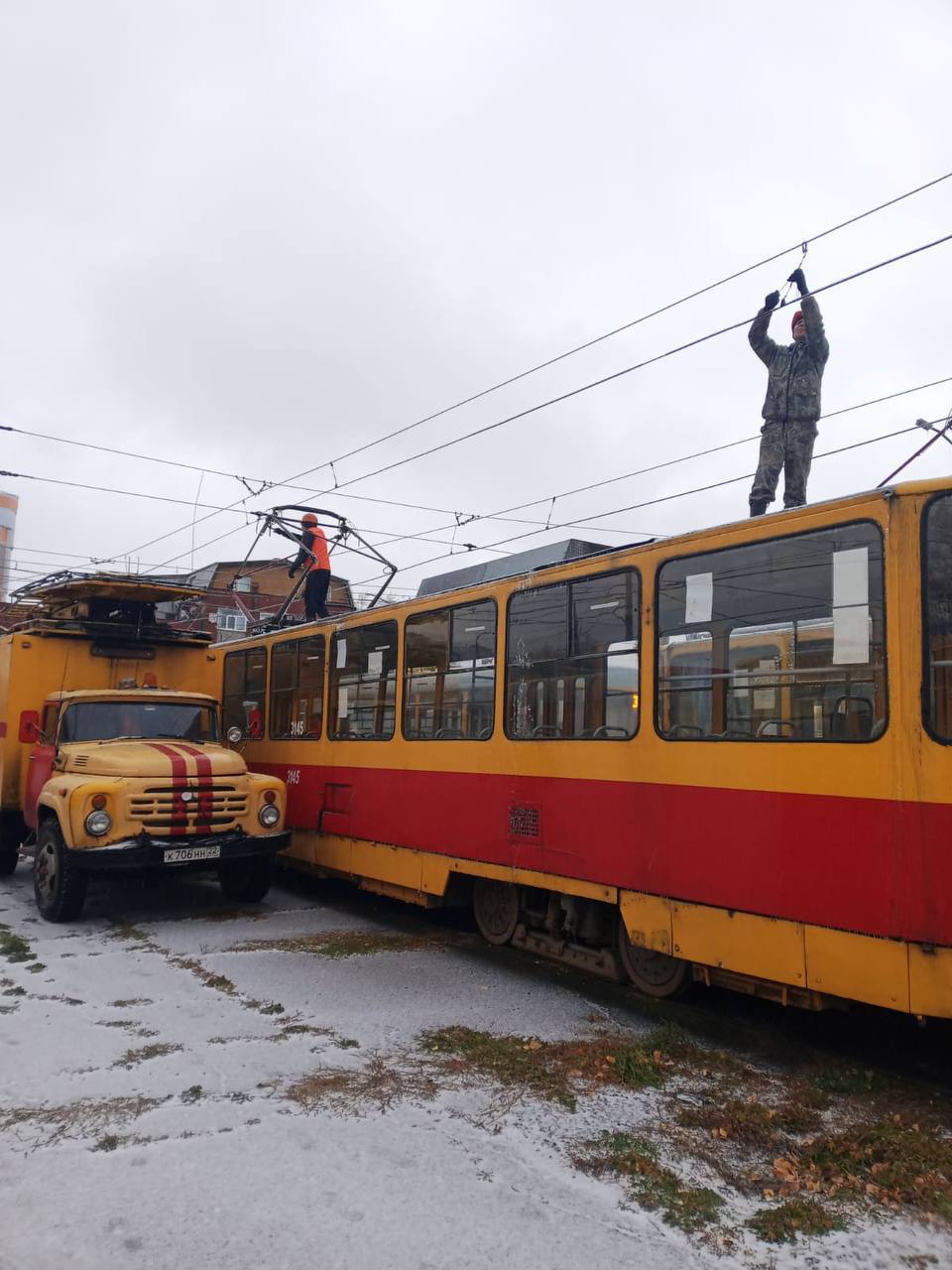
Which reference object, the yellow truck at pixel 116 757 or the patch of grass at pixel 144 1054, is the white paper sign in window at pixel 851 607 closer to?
the patch of grass at pixel 144 1054

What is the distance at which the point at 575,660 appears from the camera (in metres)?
6.68

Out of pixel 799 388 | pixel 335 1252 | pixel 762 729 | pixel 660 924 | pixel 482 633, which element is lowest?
pixel 335 1252

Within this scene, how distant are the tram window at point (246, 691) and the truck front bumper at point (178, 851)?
7.61 feet

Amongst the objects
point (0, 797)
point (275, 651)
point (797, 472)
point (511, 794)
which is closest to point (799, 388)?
point (797, 472)

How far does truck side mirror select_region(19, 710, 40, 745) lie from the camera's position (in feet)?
34.8

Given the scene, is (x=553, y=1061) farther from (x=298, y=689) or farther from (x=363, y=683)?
(x=298, y=689)

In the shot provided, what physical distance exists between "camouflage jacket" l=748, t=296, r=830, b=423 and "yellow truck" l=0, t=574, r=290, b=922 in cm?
602

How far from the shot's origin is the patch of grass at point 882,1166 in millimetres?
3770

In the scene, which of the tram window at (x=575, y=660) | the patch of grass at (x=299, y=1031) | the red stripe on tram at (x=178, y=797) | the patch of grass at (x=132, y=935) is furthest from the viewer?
the red stripe on tram at (x=178, y=797)

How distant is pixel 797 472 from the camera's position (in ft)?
25.5

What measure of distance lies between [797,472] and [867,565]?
3.13 meters

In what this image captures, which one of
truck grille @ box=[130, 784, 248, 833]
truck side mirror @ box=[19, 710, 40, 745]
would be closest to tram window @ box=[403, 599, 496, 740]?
truck grille @ box=[130, 784, 248, 833]

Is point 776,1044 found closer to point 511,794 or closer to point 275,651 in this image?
point 511,794

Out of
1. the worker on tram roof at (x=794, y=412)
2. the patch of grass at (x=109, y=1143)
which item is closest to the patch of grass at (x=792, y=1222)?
the patch of grass at (x=109, y=1143)
